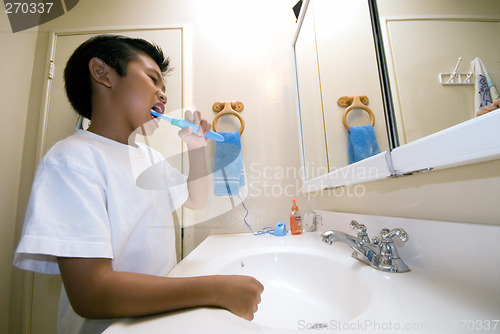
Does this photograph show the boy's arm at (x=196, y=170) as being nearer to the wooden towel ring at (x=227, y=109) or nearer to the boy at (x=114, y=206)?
the boy at (x=114, y=206)

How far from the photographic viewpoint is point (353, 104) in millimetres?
748

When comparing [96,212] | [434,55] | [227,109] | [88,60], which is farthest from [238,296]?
[227,109]

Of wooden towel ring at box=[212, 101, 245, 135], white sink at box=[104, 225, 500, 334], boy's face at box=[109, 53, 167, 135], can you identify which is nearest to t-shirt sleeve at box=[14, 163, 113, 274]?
white sink at box=[104, 225, 500, 334]

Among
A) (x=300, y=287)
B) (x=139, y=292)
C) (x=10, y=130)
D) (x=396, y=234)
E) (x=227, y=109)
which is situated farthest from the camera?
(x=227, y=109)

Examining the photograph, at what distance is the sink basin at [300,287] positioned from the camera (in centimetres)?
52

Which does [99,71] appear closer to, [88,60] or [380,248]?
[88,60]

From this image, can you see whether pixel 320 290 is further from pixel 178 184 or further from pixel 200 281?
pixel 178 184

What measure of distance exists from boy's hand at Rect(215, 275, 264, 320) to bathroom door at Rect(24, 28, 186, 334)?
3.03ft

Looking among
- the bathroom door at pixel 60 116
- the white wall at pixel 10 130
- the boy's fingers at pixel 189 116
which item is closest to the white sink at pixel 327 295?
the boy's fingers at pixel 189 116

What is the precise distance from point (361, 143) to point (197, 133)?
22.4 inches

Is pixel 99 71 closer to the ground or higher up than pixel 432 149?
higher up

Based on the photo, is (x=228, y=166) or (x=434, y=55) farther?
(x=228, y=166)

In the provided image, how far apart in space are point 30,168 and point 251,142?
1.20 m

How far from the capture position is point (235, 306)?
34 centimetres
